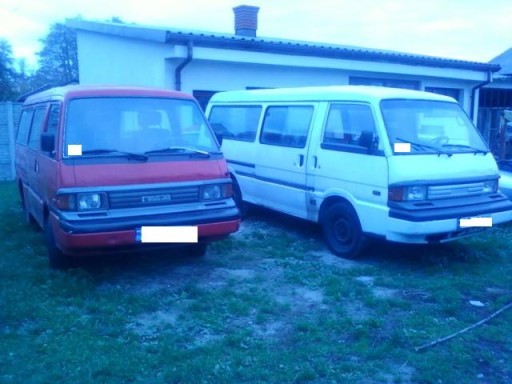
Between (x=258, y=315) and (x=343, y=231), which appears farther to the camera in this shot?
(x=343, y=231)

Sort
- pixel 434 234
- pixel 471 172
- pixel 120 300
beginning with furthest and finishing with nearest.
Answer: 1. pixel 471 172
2. pixel 434 234
3. pixel 120 300

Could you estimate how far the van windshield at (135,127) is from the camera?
6031 mm

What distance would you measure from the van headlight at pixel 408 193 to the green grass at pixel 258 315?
0.88 m

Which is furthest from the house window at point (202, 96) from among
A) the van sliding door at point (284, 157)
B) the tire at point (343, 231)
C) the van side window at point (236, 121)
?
the tire at point (343, 231)

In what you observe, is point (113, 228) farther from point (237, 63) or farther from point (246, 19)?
point (246, 19)

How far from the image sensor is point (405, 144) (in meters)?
6.49

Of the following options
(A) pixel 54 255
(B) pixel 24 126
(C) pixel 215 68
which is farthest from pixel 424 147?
(C) pixel 215 68

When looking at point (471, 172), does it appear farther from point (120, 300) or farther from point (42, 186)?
point (42, 186)

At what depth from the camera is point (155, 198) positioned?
19.5 feet

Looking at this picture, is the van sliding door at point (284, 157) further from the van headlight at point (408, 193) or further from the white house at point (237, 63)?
the white house at point (237, 63)

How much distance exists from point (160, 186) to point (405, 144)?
278cm

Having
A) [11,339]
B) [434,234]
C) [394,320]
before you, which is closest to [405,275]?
[434,234]

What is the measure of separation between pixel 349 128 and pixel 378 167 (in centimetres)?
83

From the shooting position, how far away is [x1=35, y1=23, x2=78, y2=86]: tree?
41844 millimetres
